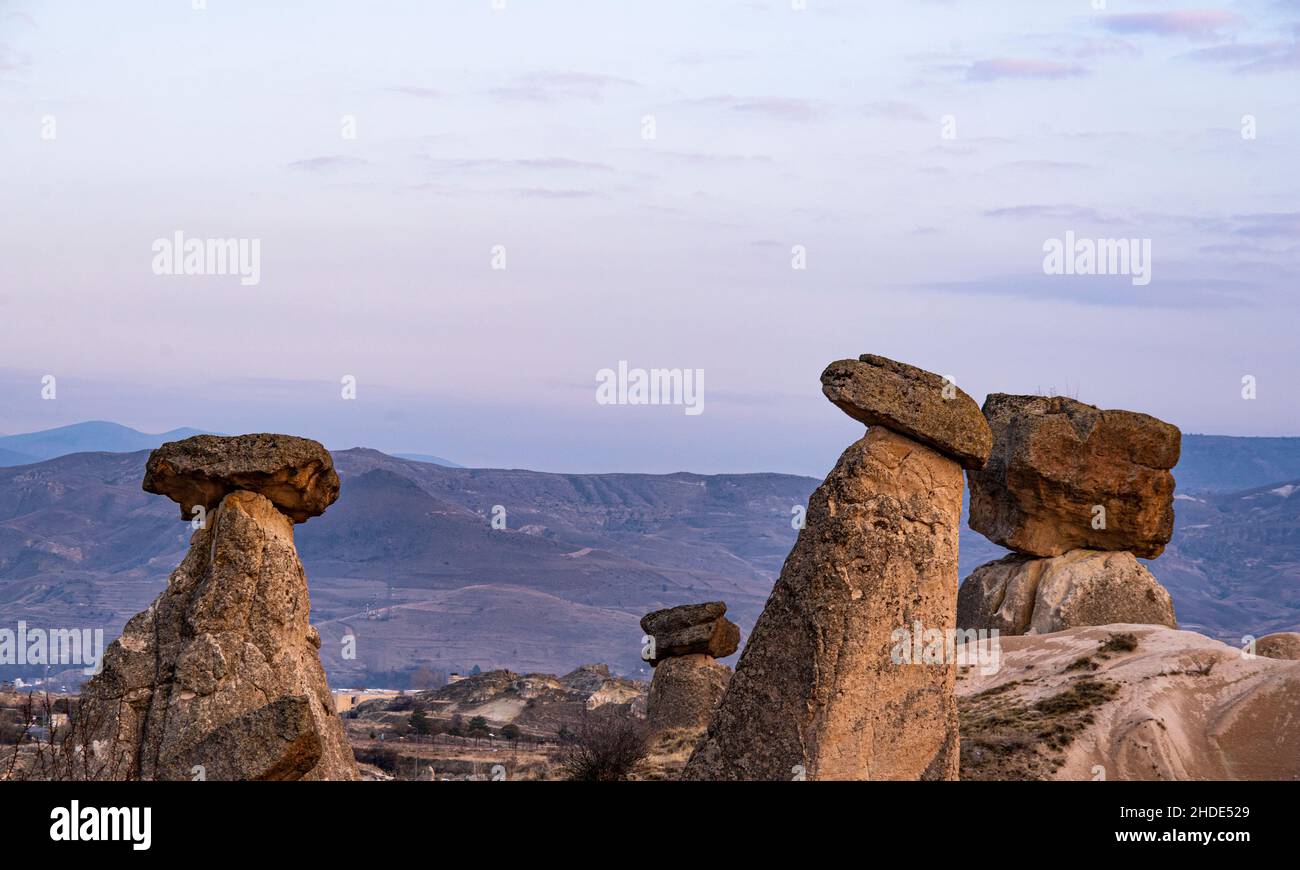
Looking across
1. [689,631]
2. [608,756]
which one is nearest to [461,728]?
[689,631]

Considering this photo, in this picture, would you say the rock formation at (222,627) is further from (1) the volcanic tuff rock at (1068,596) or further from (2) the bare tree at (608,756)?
(1) the volcanic tuff rock at (1068,596)

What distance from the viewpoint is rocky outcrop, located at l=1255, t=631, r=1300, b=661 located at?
72.1ft

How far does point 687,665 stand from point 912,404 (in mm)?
18928

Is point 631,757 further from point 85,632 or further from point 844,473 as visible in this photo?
point 85,632

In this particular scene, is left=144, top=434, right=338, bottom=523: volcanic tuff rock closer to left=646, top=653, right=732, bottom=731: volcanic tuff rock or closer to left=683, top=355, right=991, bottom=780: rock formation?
left=683, top=355, right=991, bottom=780: rock formation

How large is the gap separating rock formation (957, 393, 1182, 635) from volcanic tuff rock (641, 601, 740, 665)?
5.98 meters

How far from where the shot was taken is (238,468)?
16.2 meters

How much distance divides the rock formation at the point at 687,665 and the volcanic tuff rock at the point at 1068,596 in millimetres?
6005

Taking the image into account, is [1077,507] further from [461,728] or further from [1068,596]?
[461,728]
